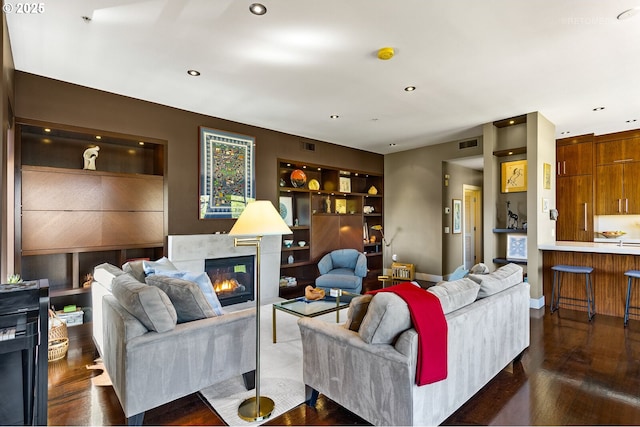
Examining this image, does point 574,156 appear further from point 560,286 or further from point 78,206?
point 78,206

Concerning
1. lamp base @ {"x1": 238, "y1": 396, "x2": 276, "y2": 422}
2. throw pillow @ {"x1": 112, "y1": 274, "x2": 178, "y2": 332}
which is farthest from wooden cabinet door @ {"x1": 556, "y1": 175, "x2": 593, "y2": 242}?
throw pillow @ {"x1": 112, "y1": 274, "x2": 178, "y2": 332}

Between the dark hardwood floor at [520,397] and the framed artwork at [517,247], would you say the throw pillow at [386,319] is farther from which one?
the framed artwork at [517,247]

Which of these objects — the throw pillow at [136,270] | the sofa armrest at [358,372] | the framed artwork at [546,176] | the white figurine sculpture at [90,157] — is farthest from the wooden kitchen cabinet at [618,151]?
the white figurine sculpture at [90,157]

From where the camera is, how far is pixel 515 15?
245 cm

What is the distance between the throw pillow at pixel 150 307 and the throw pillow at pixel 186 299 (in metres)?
0.15

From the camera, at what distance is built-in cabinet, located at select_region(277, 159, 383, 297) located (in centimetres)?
605

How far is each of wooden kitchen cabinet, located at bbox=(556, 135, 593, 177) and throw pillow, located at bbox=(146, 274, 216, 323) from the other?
23.4 feet

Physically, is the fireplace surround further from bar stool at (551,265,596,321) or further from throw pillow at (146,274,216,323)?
bar stool at (551,265,596,321)

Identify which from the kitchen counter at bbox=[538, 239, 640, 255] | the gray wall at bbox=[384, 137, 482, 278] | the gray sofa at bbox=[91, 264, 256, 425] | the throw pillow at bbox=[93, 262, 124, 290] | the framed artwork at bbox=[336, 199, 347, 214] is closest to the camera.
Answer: the gray sofa at bbox=[91, 264, 256, 425]

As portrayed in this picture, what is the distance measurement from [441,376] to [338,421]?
774 mm

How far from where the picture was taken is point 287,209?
6.09m

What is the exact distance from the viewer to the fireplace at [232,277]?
4848 millimetres

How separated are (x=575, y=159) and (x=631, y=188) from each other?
1.01 meters

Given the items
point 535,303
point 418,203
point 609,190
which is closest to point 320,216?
point 418,203
